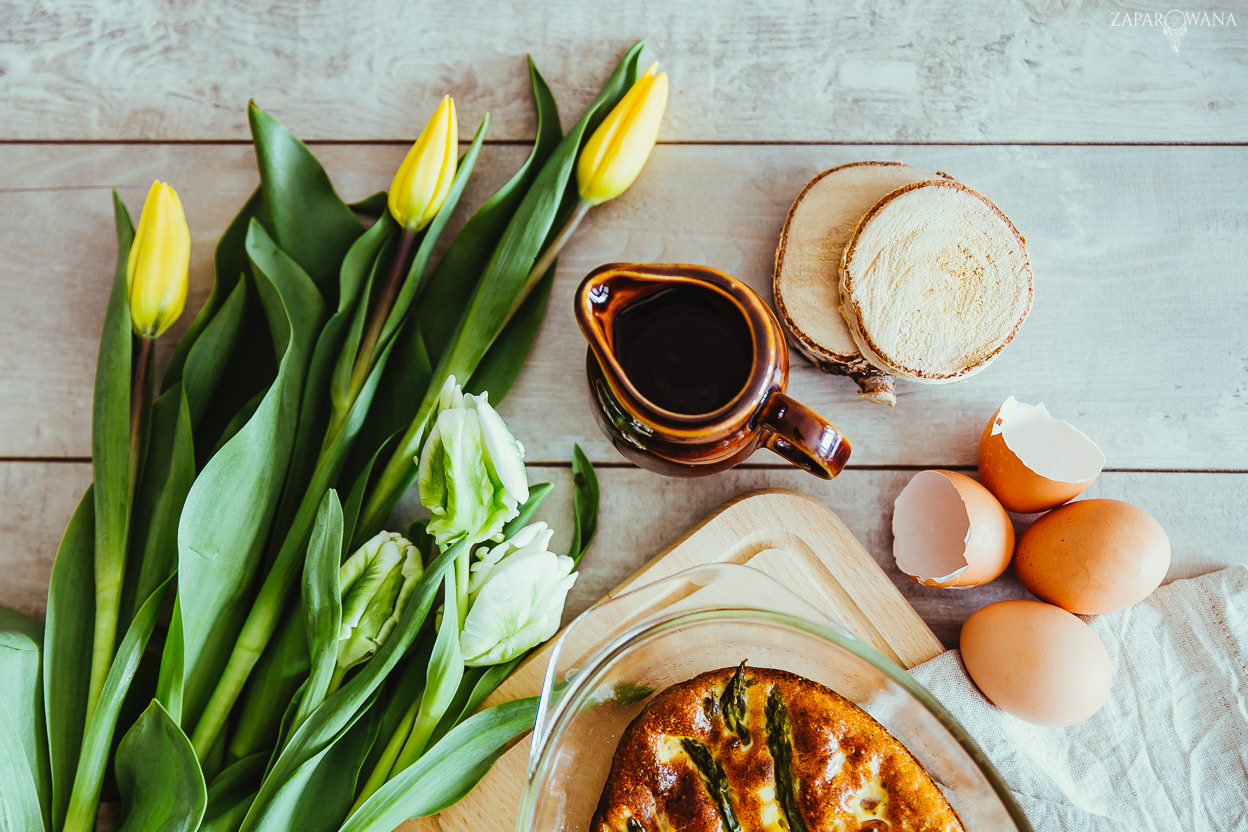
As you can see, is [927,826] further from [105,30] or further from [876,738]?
[105,30]

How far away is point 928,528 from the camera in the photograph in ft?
2.54

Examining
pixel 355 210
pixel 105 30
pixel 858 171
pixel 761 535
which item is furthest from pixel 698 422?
pixel 105 30

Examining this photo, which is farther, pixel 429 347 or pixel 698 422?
pixel 429 347

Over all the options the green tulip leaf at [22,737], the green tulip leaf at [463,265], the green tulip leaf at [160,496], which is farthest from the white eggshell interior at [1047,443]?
the green tulip leaf at [22,737]

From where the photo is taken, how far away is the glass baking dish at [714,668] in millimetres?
607

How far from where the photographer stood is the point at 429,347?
0.77 m

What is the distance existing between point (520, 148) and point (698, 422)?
0.39m

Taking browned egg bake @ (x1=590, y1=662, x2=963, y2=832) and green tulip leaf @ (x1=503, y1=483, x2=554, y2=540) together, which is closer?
browned egg bake @ (x1=590, y1=662, x2=963, y2=832)

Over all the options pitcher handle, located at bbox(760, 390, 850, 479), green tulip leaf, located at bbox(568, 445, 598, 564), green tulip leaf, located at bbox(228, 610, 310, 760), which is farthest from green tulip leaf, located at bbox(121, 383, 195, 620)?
pitcher handle, located at bbox(760, 390, 850, 479)

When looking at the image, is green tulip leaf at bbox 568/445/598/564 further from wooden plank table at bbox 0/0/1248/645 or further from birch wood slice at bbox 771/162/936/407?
birch wood slice at bbox 771/162/936/407

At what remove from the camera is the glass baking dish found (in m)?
0.61

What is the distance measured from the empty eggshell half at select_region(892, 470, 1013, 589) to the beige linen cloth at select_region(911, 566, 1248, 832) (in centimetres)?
8

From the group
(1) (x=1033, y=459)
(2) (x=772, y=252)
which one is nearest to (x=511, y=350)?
(2) (x=772, y=252)

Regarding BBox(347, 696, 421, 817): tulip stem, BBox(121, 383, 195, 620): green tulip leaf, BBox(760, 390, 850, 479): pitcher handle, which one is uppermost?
BBox(760, 390, 850, 479): pitcher handle
